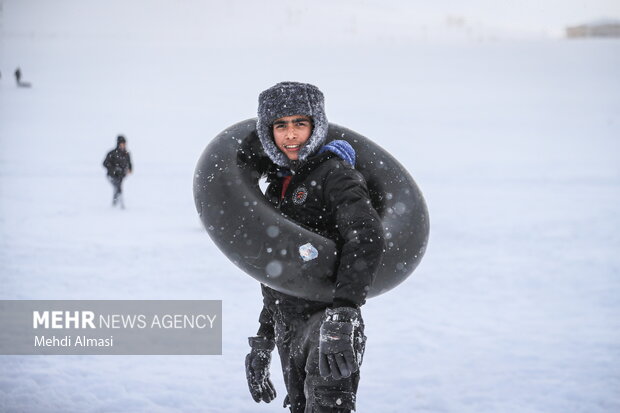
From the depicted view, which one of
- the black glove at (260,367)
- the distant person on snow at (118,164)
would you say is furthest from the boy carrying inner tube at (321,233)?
the distant person on snow at (118,164)

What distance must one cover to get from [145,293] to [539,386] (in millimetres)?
3877

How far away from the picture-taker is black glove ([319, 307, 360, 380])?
2.00m

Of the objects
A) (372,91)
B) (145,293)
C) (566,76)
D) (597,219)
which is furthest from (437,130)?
Result: (145,293)

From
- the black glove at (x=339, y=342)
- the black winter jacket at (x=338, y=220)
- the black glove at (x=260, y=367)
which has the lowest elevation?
the black glove at (x=260, y=367)

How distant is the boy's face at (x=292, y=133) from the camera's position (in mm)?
2342

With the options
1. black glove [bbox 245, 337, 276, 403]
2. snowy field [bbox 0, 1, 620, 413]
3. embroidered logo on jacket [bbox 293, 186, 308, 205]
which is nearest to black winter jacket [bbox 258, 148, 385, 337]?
embroidered logo on jacket [bbox 293, 186, 308, 205]

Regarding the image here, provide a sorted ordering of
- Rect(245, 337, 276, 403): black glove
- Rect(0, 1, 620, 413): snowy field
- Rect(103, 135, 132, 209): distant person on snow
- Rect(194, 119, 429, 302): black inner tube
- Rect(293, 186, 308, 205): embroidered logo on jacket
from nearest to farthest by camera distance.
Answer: Rect(194, 119, 429, 302): black inner tube
Rect(293, 186, 308, 205): embroidered logo on jacket
Rect(245, 337, 276, 403): black glove
Rect(0, 1, 620, 413): snowy field
Rect(103, 135, 132, 209): distant person on snow

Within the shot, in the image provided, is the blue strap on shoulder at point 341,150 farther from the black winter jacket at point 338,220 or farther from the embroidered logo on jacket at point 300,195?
the embroidered logo on jacket at point 300,195

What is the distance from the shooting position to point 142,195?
39.1ft

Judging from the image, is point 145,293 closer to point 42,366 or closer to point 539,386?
point 42,366

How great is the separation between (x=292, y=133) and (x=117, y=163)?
871 cm

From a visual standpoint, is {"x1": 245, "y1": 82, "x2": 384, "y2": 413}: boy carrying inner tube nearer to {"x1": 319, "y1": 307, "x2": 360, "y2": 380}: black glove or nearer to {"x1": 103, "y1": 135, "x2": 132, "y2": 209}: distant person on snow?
{"x1": 319, "y1": 307, "x2": 360, "y2": 380}: black glove

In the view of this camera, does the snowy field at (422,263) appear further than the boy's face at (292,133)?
Yes

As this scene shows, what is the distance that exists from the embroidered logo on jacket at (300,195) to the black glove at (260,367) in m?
0.77
